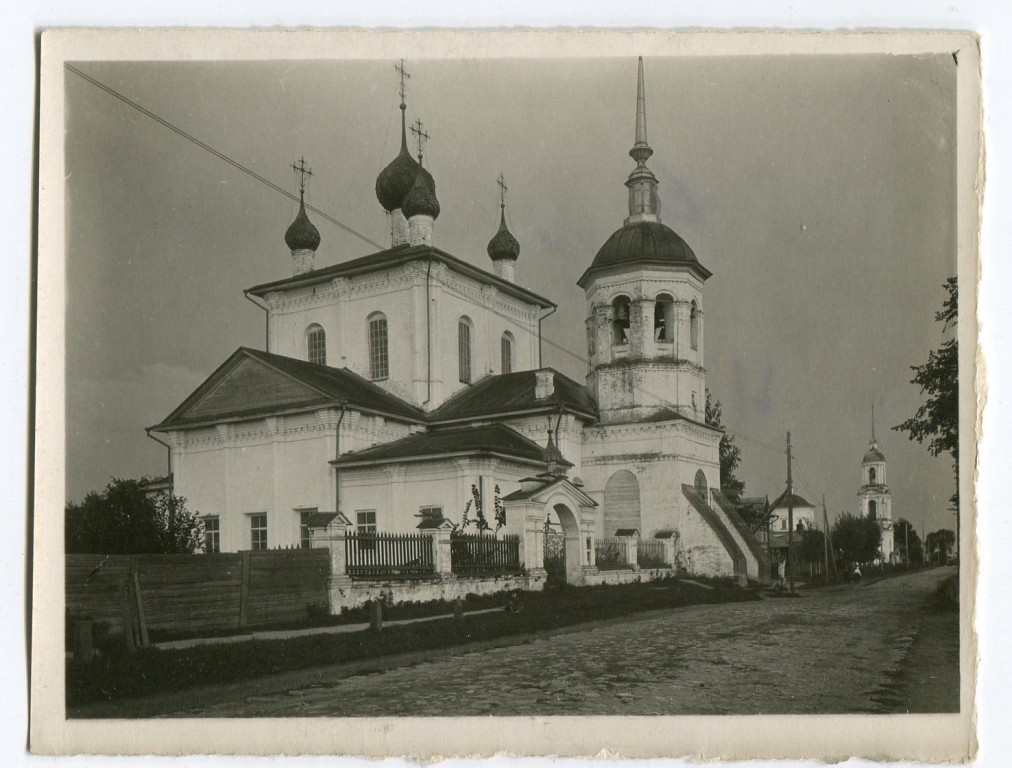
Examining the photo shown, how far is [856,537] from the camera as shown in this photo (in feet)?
36.6

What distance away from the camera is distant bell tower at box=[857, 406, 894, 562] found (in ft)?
28.8

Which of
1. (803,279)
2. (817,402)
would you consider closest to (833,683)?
(817,402)

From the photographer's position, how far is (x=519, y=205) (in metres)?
10.0

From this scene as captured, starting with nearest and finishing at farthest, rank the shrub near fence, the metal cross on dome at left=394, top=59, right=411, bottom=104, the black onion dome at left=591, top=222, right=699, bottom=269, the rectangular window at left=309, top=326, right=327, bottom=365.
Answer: the metal cross on dome at left=394, top=59, right=411, bottom=104 → the black onion dome at left=591, top=222, right=699, bottom=269 → the shrub near fence → the rectangular window at left=309, top=326, right=327, bottom=365

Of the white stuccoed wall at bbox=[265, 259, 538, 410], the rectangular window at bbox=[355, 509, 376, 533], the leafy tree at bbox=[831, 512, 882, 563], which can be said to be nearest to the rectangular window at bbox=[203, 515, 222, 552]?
the rectangular window at bbox=[355, 509, 376, 533]

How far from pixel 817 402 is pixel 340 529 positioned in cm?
545

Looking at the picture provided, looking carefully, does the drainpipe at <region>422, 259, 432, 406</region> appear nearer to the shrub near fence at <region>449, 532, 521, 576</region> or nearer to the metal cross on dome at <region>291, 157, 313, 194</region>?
the shrub near fence at <region>449, 532, 521, 576</region>

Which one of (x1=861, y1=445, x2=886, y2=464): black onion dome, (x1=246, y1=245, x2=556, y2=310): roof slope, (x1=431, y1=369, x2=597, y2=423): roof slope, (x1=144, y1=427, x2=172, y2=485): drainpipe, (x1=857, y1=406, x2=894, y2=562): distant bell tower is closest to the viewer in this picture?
(x1=857, y1=406, x2=894, y2=562): distant bell tower

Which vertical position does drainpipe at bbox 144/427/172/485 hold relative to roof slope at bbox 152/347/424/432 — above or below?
below

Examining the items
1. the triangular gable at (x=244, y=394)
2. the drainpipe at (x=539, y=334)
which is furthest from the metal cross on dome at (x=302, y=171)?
the drainpipe at (x=539, y=334)

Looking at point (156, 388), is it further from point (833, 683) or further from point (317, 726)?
point (833, 683)

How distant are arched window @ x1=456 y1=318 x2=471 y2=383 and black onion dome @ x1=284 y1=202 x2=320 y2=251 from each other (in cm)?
476

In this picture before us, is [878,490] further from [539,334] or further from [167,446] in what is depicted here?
[539,334]

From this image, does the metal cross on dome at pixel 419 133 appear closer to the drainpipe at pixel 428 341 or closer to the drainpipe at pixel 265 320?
the drainpipe at pixel 265 320
